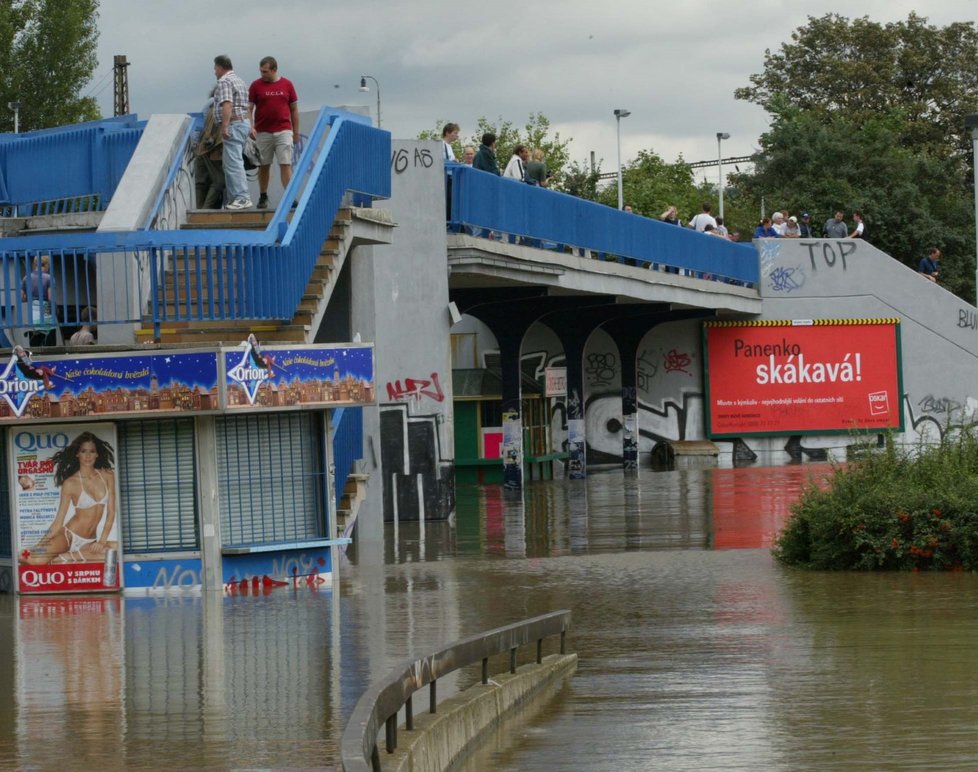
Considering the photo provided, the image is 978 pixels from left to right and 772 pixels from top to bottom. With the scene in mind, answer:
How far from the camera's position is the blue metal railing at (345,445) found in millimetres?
20203

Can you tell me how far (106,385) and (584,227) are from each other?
52.4 feet

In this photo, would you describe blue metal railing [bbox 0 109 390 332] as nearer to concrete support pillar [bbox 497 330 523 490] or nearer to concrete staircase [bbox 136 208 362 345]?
concrete staircase [bbox 136 208 362 345]

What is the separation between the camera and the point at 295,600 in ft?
50.9

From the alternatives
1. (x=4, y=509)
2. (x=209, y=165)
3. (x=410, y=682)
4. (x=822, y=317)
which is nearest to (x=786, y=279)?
(x=822, y=317)

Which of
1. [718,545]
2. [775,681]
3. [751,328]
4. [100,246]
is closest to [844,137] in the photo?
[751,328]

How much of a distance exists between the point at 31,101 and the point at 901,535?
40154mm

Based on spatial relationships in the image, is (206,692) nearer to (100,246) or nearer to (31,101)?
(100,246)

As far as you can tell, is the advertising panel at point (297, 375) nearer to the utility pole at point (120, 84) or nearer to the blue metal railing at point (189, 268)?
the blue metal railing at point (189, 268)

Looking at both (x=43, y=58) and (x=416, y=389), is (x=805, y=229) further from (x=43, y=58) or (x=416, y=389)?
(x=43, y=58)

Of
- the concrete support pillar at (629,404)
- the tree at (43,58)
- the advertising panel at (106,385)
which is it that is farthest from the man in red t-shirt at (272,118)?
the tree at (43,58)

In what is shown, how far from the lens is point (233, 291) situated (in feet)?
53.1

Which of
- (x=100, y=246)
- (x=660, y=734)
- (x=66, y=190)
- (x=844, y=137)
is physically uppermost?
(x=844, y=137)

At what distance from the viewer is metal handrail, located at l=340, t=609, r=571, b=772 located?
6.59 metres

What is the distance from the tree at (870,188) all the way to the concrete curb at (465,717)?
4560 centimetres
